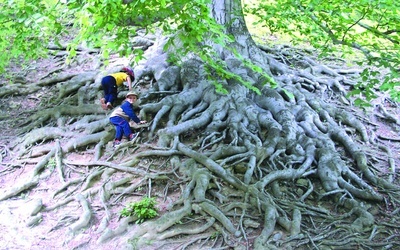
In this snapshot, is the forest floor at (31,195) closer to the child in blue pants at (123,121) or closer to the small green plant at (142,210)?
the small green plant at (142,210)

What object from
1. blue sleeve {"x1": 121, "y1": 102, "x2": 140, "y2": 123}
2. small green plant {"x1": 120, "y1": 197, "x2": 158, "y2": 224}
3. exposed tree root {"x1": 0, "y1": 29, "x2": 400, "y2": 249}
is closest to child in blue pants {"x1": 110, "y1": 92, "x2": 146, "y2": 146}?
blue sleeve {"x1": 121, "y1": 102, "x2": 140, "y2": 123}

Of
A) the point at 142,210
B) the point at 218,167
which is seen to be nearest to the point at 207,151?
the point at 218,167

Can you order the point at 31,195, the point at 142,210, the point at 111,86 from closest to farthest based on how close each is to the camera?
1. the point at 142,210
2. the point at 31,195
3. the point at 111,86

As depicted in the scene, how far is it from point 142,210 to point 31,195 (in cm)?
204

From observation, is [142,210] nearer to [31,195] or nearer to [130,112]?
[31,195]

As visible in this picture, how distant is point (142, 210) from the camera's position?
4836mm

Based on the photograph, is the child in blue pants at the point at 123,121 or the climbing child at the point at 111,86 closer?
the child in blue pants at the point at 123,121

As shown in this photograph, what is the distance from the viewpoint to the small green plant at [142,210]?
15.9 feet

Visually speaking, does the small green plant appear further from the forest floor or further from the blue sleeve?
the blue sleeve

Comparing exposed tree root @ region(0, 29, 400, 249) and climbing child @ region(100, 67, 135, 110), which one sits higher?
climbing child @ region(100, 67, 135, 110)

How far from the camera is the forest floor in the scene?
4.67 m

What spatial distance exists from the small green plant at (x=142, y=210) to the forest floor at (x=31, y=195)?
0.55ft

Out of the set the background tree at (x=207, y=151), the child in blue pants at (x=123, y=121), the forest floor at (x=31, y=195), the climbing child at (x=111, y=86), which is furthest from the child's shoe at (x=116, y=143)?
the climbing child at (x=111, y=86)

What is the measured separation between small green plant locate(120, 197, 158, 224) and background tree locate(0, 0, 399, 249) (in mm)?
154
